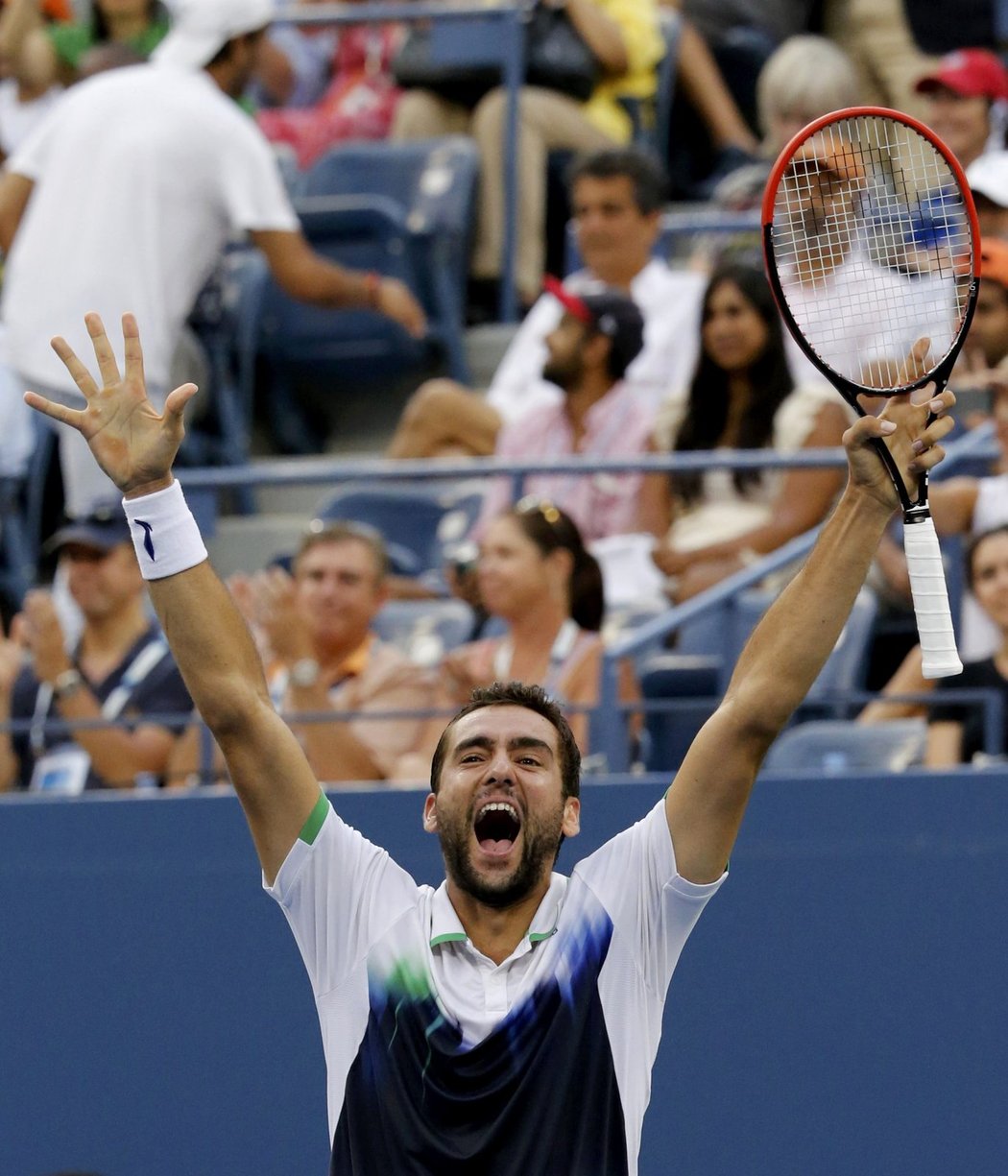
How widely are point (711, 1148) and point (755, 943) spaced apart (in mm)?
396

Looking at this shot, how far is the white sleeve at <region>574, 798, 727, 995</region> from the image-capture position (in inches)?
119

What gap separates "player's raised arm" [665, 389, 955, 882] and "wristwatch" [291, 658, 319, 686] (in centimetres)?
207

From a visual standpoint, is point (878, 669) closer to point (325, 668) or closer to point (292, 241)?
point (325, 668)

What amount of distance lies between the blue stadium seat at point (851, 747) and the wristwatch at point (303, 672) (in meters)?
0.95

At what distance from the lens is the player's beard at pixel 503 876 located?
2953 millimetres

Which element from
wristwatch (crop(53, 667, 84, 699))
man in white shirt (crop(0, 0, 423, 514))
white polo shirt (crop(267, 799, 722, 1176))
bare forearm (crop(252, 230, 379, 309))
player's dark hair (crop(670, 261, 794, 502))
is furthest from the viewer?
bare forearm (crop(252, 230, 379, 309))

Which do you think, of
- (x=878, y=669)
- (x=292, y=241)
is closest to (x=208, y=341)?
(x=292, y=241)

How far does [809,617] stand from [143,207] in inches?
128

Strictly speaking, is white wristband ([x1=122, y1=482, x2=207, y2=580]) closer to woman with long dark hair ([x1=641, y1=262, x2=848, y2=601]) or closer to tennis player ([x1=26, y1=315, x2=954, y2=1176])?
tennis player ([x1=26, y1=315, x2=954, y2=1176])

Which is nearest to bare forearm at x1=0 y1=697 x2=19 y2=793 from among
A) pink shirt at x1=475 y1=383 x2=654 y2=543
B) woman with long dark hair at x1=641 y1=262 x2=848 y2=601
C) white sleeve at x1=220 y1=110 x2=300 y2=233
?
pink shirt at x1=475 y1=383 x2=654 y2=543

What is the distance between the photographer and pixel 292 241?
5949 mm

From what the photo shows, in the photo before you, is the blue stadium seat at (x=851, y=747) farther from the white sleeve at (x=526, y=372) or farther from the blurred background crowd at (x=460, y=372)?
the white sleeve at (x=526, y=372)

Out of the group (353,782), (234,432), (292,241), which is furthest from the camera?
(234,432)

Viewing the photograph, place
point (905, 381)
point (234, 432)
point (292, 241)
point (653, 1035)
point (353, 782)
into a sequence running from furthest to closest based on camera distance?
point (234, 432) → point (292, 241) → point (353, 782) → point (905, 381) → point (653, 1035)
